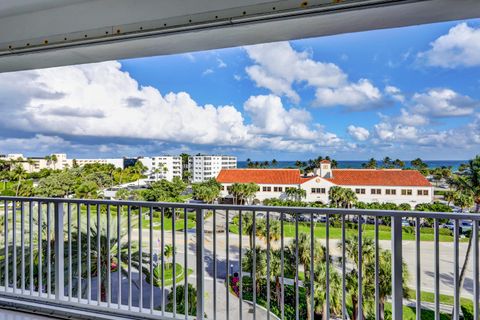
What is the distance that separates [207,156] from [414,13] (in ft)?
5.57

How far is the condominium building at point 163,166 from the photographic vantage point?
254 cm

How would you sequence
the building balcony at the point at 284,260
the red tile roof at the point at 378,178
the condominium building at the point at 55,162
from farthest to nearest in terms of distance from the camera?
1. the condominium building at the point at 55,162
2. the red tile roof at the point at 378,178
3. the building balcony at the point at 284,260

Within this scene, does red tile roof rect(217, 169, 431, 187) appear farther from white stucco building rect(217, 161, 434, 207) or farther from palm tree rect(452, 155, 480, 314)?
palm tree rect(452, 155, 480, 314)

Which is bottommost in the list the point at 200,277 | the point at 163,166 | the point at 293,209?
the point at 200,277

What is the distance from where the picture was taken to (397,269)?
65.7 inches

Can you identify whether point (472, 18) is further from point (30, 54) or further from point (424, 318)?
point (30, 54)

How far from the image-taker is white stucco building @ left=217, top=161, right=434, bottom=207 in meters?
1.91

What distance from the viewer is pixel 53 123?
2900 millimetres

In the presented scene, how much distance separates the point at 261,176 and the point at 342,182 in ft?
1.89

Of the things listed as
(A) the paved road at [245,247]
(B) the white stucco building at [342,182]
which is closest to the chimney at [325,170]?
(B) the white stucco building at [342,182]

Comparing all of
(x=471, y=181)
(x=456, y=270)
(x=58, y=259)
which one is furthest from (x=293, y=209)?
(x=58, y=259)

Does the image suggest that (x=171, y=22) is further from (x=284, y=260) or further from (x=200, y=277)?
(x=284, y=260)

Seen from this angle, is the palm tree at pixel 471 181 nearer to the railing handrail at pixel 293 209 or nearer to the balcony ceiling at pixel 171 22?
the railing handrail at pixel 293 209

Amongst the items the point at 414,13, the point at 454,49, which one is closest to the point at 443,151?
the point at 454,49
